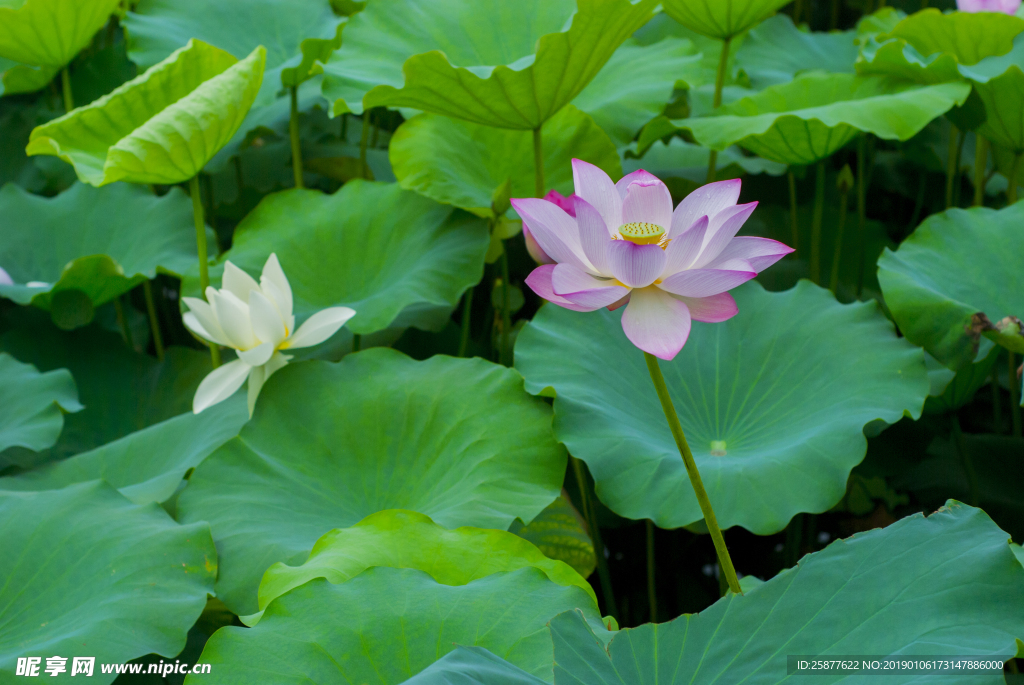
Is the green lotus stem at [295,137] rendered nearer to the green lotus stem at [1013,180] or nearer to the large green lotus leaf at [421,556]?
the large green lotus leaf at [421,556]

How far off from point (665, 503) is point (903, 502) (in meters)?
0.83

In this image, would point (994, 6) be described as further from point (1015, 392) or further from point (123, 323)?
point (123, 323)

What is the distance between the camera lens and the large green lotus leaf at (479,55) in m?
0.98

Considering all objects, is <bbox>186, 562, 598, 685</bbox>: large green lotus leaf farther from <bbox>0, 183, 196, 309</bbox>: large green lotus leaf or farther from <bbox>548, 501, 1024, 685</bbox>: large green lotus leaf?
<bbox>0, 183, 196, 309</bbox>: large green lotus leaf

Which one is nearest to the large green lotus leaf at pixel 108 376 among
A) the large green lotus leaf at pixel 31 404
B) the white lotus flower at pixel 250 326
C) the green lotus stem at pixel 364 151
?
the large green lotus leaf at pixel 31 404

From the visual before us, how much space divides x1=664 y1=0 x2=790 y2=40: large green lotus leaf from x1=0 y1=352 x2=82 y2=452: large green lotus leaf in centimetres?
111

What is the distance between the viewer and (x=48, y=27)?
1.42m

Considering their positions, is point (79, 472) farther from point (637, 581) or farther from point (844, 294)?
point (844, 294)

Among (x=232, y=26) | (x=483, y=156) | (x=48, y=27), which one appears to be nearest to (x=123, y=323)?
(x=48, y=27)

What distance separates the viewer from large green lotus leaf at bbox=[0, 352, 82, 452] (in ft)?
3.54

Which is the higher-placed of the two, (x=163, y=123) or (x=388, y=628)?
(x=163, y=123)

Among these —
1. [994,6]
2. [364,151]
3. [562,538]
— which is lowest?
[562,538]

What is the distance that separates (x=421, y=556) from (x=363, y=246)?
0.65m

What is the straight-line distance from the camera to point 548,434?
949mm
